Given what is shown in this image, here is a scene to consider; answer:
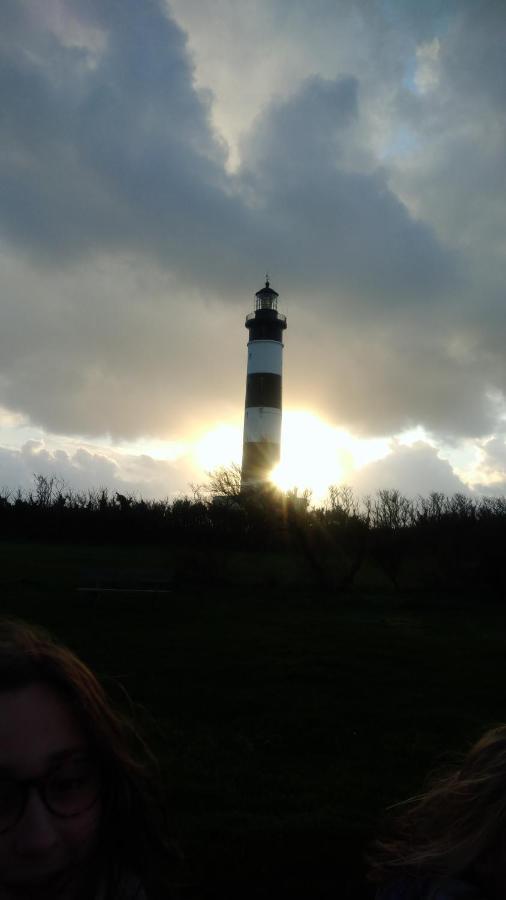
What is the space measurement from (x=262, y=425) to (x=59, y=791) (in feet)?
109

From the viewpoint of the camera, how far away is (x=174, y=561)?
1933cm

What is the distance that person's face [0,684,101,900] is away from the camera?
126cm

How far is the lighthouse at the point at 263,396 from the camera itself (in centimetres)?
3400

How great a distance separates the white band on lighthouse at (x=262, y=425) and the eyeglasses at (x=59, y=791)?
32.8 meters

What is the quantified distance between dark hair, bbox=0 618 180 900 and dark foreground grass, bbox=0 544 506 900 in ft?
2.23

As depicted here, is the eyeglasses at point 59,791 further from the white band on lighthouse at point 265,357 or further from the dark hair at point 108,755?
the white band on lighthouse at point 265,357

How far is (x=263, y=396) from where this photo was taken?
3488 cm

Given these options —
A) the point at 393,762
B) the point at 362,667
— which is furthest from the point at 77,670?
the point at 362,667

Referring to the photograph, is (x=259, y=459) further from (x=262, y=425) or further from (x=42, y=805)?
(x=42, y=805)

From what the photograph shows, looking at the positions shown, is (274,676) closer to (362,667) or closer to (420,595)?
(362,667)

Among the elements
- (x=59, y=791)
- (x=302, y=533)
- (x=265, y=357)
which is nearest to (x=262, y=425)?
(x=265, y=357)

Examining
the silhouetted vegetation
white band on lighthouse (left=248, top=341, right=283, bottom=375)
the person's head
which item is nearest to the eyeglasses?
the person's head

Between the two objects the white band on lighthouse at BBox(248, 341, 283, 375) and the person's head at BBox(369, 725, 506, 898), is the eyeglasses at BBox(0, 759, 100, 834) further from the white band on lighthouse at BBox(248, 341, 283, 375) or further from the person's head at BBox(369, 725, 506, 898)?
the white band on lighthouse at BBox(248, 341, 283, 375)

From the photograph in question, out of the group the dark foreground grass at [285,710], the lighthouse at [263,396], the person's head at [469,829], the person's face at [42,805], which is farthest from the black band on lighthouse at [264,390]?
the person's face at [42,805]
